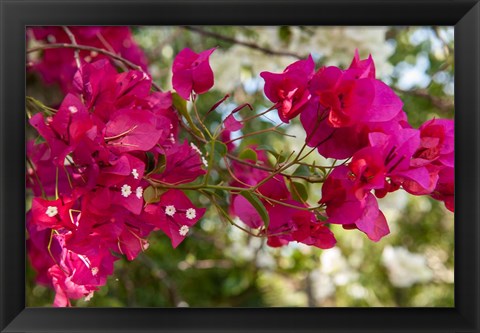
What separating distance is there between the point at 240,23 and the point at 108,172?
6.6 inches

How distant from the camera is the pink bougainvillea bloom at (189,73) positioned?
523mm

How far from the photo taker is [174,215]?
51cm

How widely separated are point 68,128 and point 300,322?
240mm

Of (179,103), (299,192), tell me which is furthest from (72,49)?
(299,192)

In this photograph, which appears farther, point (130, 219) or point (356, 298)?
point (356, 298)

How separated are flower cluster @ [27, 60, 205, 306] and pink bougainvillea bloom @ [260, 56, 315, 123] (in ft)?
0.30

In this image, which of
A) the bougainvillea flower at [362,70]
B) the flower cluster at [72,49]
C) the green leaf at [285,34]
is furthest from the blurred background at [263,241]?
the bougainvillea flower at [362,70]

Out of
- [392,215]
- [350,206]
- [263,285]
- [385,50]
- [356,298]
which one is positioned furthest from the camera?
[392,215]

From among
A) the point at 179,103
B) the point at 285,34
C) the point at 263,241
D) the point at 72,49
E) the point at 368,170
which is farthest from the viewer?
the point at 263,241

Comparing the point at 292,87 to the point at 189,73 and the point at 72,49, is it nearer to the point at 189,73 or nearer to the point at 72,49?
the point at 189,73

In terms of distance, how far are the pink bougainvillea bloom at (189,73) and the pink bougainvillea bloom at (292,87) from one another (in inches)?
2.3
